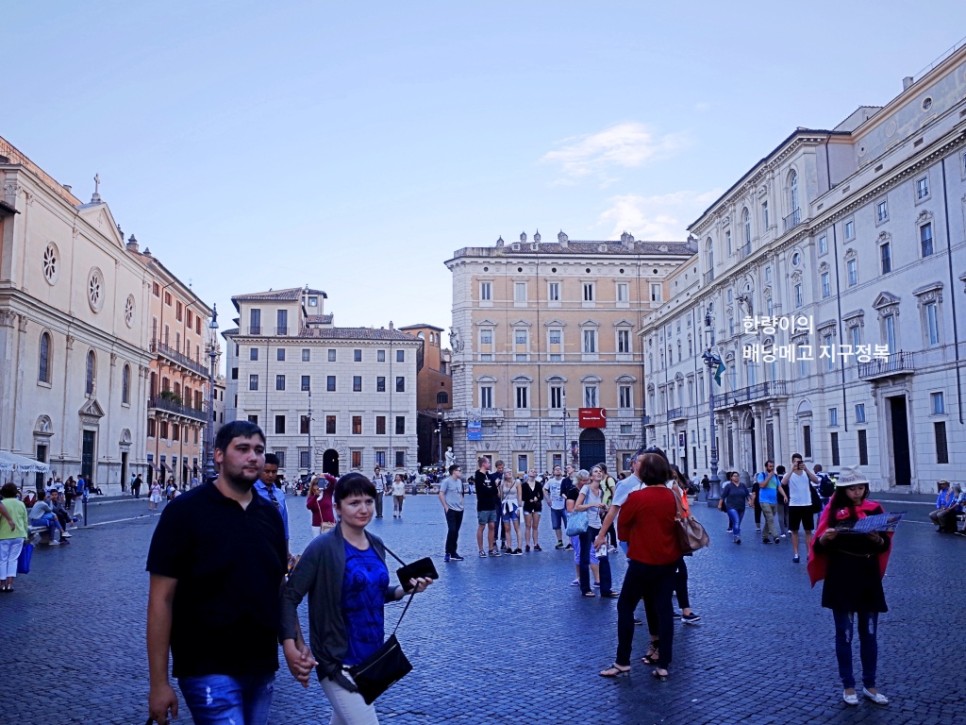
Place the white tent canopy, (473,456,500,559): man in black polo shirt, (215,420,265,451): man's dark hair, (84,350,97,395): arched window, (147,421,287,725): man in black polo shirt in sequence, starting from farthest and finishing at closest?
(84,350,97,395): arched window
the white tent canopy
(473,456,500,559): man in black polo shirt
(215,420,265,451): man's dark hair
(147,421,287,725): man in black polo shirt

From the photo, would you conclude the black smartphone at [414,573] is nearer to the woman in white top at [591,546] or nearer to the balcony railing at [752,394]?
the woman in white top at [591,546]

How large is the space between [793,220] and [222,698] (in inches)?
1722

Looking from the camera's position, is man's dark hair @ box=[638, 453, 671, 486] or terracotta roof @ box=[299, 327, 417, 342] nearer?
man's dark hair @ box=[638, 453, 671, 486]

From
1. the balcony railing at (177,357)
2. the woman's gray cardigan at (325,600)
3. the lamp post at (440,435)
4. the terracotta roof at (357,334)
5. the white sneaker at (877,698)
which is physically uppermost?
the terracotta roof at (357,334)

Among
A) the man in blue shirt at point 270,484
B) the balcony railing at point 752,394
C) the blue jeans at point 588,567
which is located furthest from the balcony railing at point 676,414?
the man in blue shirt at point 270,484

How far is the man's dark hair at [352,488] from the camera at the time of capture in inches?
151

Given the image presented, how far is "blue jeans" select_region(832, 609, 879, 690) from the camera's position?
226 inches

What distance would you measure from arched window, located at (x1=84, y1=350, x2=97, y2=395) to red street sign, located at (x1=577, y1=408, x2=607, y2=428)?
32.3 m

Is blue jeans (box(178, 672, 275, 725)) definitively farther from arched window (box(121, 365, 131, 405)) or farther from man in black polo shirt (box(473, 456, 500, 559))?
arched window (box(121, 365, 131, 405))

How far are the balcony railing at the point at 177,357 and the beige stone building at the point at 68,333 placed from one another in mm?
3392

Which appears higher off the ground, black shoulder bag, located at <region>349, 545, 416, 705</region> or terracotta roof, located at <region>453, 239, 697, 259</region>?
terracotta roof, located at <region>453, 239, 697, 259</region>

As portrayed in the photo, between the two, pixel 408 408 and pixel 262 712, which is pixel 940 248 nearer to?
pixel 262 712

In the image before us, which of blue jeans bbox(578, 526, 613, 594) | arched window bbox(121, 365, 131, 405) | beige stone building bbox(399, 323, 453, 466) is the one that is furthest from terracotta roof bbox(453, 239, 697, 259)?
blue jeans bbox(578, 526, 613, 594)

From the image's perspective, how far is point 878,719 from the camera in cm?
536
